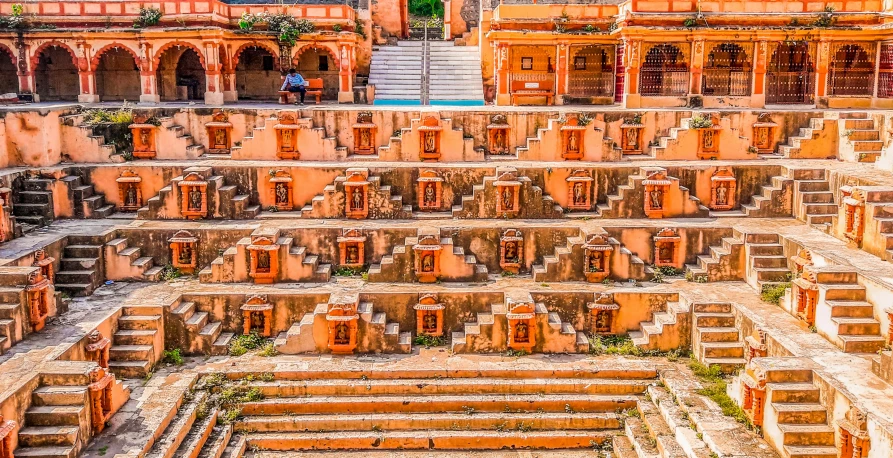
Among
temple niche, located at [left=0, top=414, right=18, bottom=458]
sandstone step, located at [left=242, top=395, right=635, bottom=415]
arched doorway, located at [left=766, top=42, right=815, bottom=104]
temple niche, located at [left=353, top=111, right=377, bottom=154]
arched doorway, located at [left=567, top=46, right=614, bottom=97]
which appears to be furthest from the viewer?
arched doorway, located at [left=567, top=46, right=614, bottom=97]

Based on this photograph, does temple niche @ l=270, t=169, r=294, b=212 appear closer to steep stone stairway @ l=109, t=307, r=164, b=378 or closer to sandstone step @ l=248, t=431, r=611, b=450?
steep stone stairway @ l=109, t=307, r=164, b=378

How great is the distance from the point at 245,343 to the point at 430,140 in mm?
6756

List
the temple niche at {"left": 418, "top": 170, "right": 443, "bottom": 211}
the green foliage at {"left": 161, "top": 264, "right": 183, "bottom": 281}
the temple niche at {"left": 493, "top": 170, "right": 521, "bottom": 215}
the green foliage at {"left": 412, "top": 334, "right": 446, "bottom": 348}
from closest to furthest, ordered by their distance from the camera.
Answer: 1. the green foliage at {"left": 412, "top": 334, "right": 446, "bottom": 348}
2. the green foliage at {"left": 161, "top": 264, "right": 183, "bottom": 281}
3. the temple niche at {"left": 493, "top": 170, "right": 521, "bottom": 215}
4. the temple niche at {"left": 418, "top": 170, "right": 443, "bottom": 211}

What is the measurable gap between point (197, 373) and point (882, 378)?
9.79m

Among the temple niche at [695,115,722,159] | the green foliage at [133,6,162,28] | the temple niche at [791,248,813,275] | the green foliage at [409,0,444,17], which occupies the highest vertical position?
the green foliage at [409,0,444,17]

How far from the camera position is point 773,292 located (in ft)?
46.0

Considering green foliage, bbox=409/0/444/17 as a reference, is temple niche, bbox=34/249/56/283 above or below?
below

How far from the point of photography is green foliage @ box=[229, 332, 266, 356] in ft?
45.5

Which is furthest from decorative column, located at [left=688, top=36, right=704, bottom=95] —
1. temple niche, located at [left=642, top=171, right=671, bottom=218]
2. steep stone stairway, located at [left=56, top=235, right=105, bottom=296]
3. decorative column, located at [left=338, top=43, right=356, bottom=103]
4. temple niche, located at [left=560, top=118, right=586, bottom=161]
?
steep stone stairway, located at [left=56, top=235, right=105, bottom=296]

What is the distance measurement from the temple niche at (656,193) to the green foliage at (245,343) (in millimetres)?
8218

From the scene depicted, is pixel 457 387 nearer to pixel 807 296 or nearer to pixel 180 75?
pixel 807 296

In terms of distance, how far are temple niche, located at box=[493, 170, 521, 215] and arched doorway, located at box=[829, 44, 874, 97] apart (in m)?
11.7

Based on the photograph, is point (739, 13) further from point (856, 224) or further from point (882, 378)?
point (882, 378)

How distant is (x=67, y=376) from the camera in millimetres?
10500
